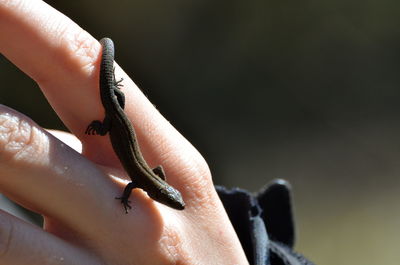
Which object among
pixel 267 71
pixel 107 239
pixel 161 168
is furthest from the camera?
pixel 267 71

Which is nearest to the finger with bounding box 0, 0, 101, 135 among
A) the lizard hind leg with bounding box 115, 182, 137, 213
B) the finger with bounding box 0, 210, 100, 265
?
the lizard hind leg with bounding box 115, 182, 137, 213

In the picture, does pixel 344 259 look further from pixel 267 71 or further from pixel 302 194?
pixel 267 71

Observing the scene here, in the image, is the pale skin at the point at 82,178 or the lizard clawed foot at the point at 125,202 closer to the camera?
the pale skin at the point at 82,178

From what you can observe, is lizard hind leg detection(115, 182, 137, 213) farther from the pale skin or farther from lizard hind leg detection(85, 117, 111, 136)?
lizard hind leg detection(85, 117, 111, 136)

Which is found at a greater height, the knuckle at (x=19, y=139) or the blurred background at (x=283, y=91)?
the blurred background at (x=283, y=91)

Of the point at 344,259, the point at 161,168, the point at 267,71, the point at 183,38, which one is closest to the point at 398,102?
the point at 267,71

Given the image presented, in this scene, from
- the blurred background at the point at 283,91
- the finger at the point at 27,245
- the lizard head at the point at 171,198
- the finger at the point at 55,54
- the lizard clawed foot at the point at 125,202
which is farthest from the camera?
the blurred background at the point at 283,91

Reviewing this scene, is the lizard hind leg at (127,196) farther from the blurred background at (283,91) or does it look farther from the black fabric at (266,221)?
the blurred background at (283,91)

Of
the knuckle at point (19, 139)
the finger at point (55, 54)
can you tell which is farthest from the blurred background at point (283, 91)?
the knuckle at point (19, 139)
